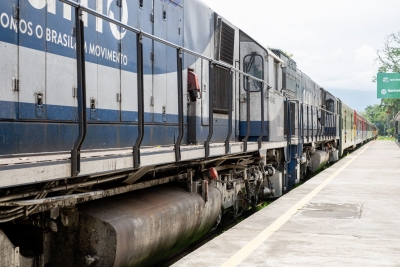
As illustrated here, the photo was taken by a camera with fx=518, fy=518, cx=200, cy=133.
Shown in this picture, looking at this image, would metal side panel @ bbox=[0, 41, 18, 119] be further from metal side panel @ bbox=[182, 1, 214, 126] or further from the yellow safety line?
metal side panel @ bbox=[182, 1, 214, 126]

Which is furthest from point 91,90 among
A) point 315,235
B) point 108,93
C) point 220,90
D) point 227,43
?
point 227,43

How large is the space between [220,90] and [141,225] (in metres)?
3.20

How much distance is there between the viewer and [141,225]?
517 centimetres

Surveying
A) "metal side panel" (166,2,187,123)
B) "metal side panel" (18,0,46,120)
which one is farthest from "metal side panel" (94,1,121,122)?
"metal side panel" (166,2,187,123)

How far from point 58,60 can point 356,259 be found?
131 inches

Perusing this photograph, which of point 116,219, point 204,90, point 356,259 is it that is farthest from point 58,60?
point 204,90

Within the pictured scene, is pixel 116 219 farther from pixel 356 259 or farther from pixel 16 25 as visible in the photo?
pixel 356 259

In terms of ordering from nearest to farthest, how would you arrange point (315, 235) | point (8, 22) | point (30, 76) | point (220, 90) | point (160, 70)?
point (8, 22), point (30, 76), point (315, 235), point (160, 70), point (220, 90)

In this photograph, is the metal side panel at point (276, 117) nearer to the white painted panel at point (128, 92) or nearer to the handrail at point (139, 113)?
the white painted panel at point (128, 92)

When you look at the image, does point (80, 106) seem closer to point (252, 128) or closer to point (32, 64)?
point (32, 64)

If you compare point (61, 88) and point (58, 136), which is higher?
point (61, 88)

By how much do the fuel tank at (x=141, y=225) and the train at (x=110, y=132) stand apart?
14 millimetres

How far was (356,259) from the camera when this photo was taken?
197 inches

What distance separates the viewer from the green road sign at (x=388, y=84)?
37.8 m
